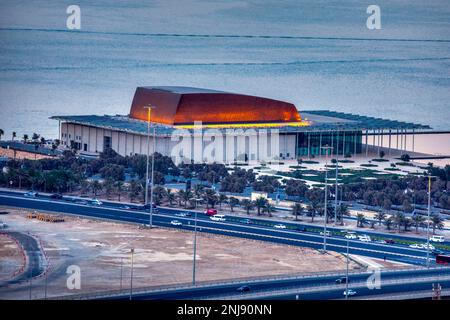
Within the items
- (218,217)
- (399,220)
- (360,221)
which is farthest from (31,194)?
(399,220)

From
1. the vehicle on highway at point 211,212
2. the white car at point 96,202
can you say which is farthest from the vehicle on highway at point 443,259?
the white car at point 96,202

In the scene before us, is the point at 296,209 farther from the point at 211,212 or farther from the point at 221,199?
the point at 221,199

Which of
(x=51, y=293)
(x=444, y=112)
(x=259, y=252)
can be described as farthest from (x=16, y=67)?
(x=51, y=293)

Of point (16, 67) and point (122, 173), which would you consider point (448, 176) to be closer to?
point (122, 173)

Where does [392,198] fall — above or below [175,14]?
below

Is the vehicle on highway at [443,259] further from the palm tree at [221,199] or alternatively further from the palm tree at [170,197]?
the palm tree at [170,197]
